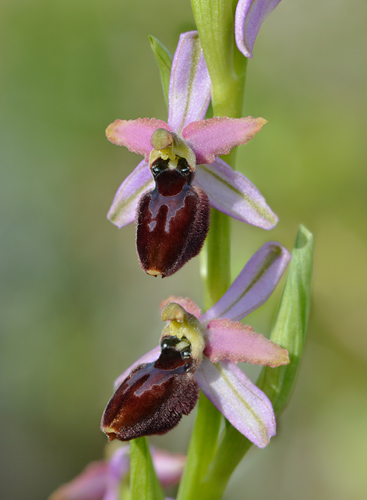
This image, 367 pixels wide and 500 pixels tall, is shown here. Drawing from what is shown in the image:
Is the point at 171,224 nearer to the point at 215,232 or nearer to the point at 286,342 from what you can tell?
the point at 215,232

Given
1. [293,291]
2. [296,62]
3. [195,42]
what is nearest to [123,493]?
[293,291]

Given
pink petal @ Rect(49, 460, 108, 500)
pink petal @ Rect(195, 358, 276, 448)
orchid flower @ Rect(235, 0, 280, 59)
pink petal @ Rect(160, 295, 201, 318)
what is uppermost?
orchid flower @ Rect(235, 0, 280, 59)

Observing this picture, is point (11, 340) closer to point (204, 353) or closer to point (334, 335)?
point (334, 335)

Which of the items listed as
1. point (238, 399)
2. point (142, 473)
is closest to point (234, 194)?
point (238, 399)

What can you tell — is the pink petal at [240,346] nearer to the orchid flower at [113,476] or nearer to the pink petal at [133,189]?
the pink petal at [133,189]

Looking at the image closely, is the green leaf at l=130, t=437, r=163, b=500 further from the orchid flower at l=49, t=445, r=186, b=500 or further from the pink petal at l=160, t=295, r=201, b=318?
the orchid flower at l=49, t=445, r=186, b=500

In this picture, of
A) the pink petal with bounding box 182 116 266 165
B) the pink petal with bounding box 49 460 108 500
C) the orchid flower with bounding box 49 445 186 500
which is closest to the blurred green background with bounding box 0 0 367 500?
the orchid flower with bounding box 49 445 186 500

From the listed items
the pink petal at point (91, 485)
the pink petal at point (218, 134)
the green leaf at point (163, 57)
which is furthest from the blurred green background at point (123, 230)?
the pink petal at point (218, 134)
